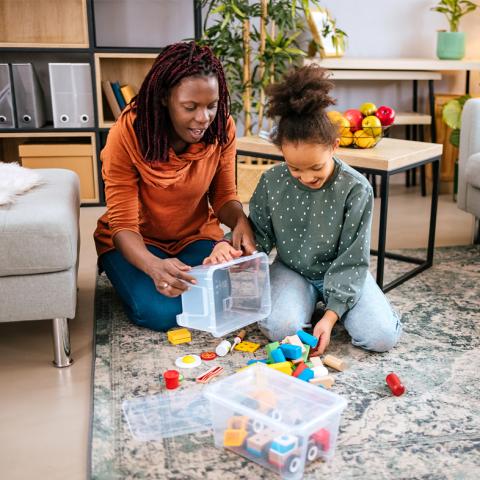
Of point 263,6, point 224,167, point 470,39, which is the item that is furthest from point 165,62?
point 470,39

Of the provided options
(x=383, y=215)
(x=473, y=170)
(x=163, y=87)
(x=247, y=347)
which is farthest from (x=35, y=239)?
(x=473, y=170)

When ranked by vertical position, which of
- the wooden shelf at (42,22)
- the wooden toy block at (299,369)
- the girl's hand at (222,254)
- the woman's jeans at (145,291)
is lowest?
the wooden toy block at (299,369)

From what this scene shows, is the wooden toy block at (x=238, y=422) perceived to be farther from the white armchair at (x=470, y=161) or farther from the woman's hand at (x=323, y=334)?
the white armchair at (x=470, y=161)

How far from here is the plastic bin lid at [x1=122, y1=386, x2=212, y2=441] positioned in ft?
4.33

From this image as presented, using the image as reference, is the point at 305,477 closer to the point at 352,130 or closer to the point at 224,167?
the point at 224,167

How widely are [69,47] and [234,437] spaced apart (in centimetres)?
233

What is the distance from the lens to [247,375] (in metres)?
1.32

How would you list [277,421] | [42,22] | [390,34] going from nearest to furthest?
[277,421]
[42,22]
[390,34]

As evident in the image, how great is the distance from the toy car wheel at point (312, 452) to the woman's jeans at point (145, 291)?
0.69 m

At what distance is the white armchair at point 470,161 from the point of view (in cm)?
235

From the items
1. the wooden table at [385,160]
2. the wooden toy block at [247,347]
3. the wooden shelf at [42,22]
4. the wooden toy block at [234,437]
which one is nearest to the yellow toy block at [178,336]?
the wooden toy block at [247,347]

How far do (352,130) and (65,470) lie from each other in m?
1.37

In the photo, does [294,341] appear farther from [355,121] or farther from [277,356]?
[355,121]

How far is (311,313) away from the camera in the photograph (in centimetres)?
178
